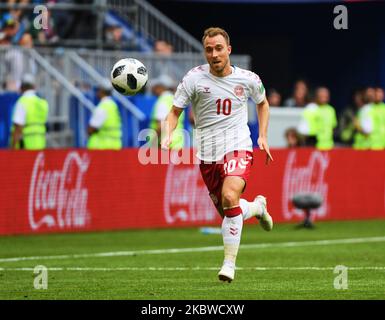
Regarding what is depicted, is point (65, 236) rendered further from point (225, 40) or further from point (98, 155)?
point (225, 40)

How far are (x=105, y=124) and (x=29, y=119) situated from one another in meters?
1.62

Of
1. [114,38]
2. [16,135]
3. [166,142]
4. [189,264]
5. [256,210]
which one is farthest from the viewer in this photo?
[114,38]

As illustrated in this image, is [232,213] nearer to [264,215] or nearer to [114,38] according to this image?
[264,215]

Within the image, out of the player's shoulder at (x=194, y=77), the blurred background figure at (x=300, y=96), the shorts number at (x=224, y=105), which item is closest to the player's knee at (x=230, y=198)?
the shorts number at (x=224, y=105)

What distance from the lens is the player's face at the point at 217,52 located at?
12.5 metres

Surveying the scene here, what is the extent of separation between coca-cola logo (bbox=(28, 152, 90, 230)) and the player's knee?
24.8 ft

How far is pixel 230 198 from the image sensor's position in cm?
1239

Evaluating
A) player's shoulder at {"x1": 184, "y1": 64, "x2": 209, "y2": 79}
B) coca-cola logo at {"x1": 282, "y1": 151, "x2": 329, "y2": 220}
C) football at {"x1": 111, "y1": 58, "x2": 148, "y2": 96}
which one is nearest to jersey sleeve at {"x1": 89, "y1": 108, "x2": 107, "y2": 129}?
coca-cola logo at {"x1": 282, "y1": 151, "x2": 329, "y2": 220}

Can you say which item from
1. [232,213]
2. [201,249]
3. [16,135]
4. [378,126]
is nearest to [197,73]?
[232,213]

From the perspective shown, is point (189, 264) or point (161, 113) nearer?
point (189, 264)

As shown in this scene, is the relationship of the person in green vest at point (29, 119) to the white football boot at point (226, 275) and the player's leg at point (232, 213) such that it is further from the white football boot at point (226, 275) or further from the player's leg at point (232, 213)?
the white football boot at point (226, 275)

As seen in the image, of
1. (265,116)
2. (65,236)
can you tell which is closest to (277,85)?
(65,236)

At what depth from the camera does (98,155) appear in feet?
Answer: 67.9
